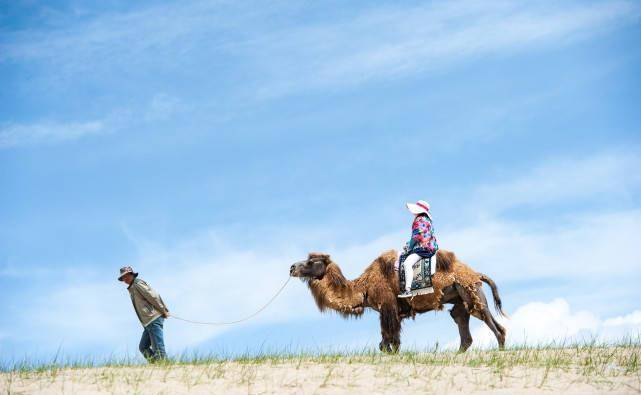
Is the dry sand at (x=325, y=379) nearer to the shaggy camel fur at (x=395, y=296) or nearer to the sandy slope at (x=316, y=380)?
the sandy slope at (x=316, y=380)

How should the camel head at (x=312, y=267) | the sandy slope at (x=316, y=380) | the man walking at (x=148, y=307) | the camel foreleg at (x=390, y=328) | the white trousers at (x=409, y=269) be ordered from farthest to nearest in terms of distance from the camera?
the camel head at (x=312, y=267) → the white trousers at (x=409, y=269) → the camel foreleg at (x=390, y=328) → the man walking at (x=148, y=307) → the sandy slope at (x=316, y=380)

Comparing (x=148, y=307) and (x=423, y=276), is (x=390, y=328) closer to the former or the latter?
(x=423, y=276)

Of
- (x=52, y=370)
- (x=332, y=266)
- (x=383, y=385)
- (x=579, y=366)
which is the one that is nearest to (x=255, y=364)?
(x=383, y=385)

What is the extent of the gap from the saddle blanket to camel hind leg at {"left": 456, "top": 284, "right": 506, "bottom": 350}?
0.71 meters

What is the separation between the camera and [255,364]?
542 inches

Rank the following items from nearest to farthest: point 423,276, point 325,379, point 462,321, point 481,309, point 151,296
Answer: point 325,379
point 151,296
point 423,276
point 481,309
point 462,321

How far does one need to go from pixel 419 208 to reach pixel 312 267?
9.17ft

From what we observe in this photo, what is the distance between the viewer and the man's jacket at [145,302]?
14.9m

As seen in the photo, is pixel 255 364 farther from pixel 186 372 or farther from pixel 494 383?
pixel 494 383

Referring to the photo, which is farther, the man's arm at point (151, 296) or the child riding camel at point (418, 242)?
the child riding camel at point (418, 242)

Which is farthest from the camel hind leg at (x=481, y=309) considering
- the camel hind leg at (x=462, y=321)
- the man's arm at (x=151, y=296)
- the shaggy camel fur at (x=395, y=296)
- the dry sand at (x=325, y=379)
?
the man's arm at (x=151, y=296)

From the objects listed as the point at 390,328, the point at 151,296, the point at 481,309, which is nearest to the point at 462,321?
the point at 481,309

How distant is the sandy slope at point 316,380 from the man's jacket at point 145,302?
1.50 m

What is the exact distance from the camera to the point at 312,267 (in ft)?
58.5
